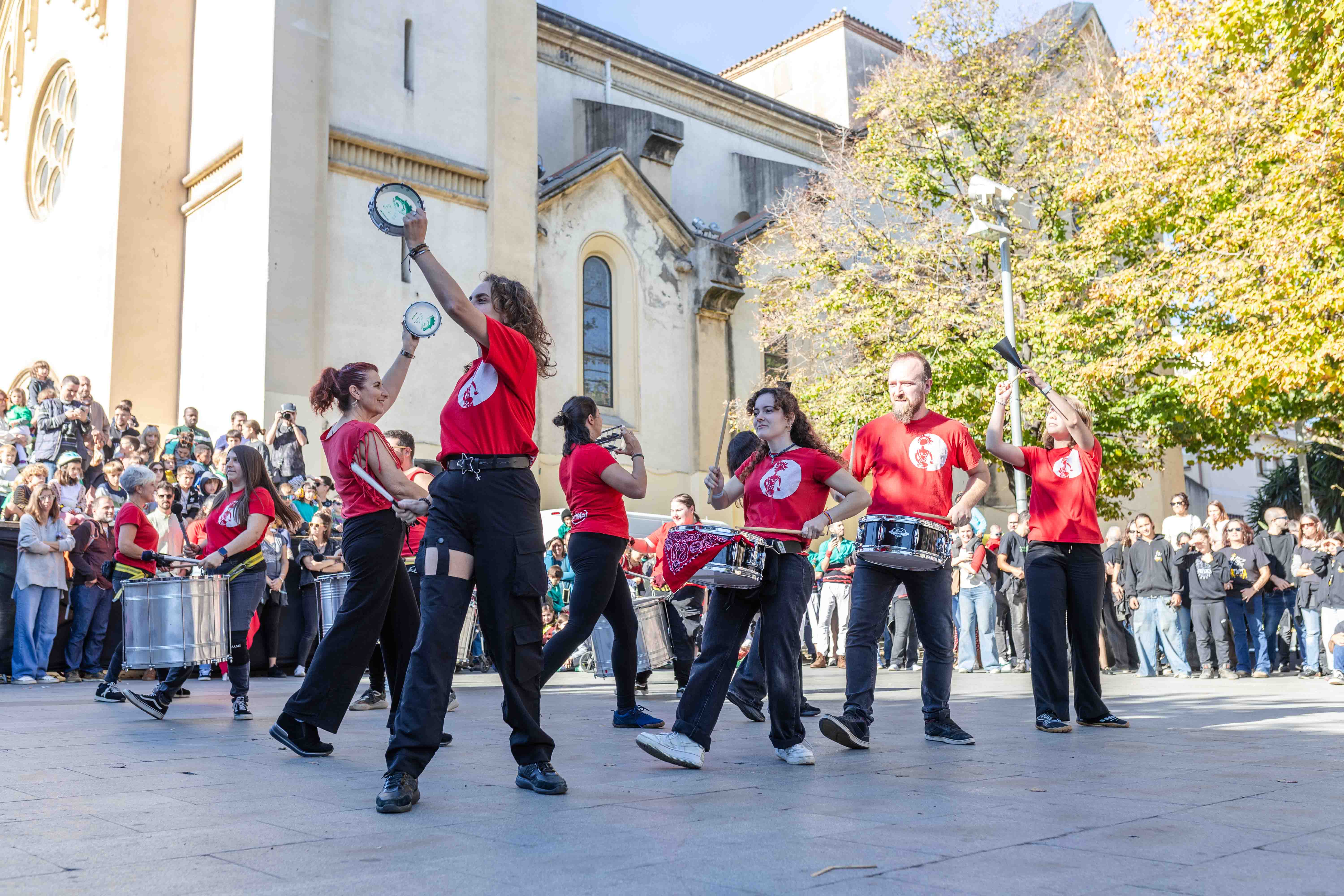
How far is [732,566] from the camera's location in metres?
5.52

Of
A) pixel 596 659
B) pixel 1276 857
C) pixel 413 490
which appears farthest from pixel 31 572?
pixel 1276 857

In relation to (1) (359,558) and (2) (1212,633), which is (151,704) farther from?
(2) (1212,633)

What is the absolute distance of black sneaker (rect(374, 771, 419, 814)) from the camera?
4.19 meters

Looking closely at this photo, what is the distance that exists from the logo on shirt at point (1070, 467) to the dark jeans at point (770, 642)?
2490 millimetres

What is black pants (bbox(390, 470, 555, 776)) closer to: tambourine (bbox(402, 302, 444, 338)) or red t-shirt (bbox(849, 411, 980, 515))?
tambourine (bbox(402, 302, 444, 338))

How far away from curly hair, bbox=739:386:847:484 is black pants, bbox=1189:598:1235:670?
10.3 m

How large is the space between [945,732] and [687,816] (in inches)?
112

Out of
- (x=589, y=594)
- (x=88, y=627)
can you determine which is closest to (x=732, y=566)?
(x=589, y=594)

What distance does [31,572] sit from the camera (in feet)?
38.8

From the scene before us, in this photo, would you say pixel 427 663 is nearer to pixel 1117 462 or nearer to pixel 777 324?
pixel 1117 462

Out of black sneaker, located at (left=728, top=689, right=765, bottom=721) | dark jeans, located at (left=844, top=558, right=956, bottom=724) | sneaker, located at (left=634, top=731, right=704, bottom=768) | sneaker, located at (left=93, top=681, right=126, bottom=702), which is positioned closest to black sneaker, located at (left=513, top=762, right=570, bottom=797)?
sneaker, located at (left=634, top=731, right=704, bottom=768)

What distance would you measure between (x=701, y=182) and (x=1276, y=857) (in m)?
32.0

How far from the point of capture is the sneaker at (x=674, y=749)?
5.35 meters

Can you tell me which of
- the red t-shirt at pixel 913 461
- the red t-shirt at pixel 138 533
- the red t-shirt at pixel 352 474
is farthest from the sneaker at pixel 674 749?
the red t-shirt at pixel 138 533
